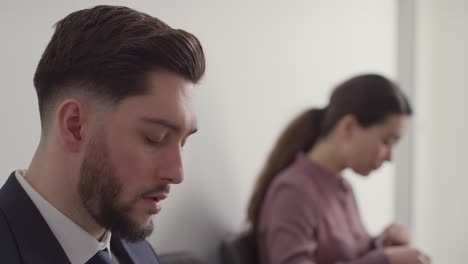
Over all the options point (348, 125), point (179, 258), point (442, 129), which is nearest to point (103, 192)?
point (179, 258)

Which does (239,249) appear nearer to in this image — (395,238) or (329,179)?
(329,179)

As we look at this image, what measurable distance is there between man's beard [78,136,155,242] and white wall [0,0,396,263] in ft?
1.04

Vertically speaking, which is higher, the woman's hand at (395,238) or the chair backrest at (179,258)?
the chair backrest at (179,258)

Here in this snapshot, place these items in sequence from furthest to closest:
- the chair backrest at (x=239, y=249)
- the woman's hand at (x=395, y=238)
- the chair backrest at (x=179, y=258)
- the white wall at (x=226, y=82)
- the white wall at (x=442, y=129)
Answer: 1. the white wall at (x=442, y=129)
2. the woman's hand at (x=395, y=238)
3. the chair backrest at (x=239, y=249)
4. the chair backrest at (x=179, y=258)
5. the white wall at (x=226, y=82)

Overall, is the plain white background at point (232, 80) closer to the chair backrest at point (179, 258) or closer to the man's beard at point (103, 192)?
the chair backrest at point (179, 258)

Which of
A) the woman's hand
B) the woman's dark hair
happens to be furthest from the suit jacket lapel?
the woman's hand

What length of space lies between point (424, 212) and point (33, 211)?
2.70m

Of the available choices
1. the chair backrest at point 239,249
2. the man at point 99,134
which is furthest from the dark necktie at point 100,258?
the chair backrest at point 239,249

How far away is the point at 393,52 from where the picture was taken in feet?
9.77

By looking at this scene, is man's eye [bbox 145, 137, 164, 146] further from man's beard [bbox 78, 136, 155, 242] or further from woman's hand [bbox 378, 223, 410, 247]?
woman's hand [bbox 378, 223, 410, 247]

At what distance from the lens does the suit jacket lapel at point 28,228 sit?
0.85 meters

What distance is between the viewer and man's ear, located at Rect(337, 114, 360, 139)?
1.79 m

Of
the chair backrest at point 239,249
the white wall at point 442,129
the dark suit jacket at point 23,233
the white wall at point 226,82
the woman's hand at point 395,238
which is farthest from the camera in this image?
the white wall at point 442,129

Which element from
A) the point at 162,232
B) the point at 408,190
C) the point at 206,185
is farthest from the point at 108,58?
the point at 408,190
